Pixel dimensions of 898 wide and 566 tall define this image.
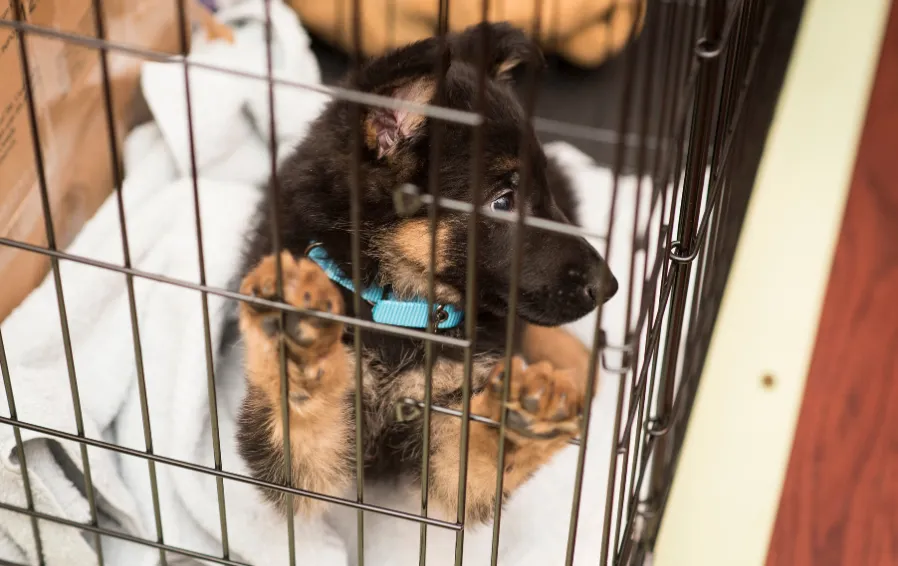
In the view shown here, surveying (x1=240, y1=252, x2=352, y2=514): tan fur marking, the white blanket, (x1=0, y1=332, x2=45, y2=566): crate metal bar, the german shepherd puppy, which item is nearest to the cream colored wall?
the white blanket

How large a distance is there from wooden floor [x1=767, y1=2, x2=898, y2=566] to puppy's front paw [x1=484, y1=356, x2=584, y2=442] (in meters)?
0.81

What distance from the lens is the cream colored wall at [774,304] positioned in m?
1.68

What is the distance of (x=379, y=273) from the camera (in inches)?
66.2

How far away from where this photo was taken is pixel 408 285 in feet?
5.58

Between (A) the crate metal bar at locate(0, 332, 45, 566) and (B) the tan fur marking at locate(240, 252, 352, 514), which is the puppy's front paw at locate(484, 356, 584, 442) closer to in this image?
(B) the tan fur marking at locate(240, 252, 352, 514)

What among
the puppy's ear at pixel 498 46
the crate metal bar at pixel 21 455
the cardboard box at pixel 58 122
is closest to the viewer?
the crate metal bar at pixel 21 455

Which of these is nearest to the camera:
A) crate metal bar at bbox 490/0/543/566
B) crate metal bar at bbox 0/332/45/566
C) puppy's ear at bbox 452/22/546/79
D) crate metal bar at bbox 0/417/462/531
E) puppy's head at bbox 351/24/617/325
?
crate metal bar at bbox 490/0/543/566

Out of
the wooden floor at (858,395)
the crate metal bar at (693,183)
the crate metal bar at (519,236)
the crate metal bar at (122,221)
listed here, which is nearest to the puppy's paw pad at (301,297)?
the crate metal bar at (122,221)

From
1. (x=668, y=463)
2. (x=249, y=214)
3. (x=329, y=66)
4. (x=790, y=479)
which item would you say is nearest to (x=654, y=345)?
(x=668, y=463)

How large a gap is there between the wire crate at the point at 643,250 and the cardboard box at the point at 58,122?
0.13 m

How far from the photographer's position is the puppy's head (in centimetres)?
155

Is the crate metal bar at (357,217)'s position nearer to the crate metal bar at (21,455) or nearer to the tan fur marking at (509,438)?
the tan fur marking at (509,438)

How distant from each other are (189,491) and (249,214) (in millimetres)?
631

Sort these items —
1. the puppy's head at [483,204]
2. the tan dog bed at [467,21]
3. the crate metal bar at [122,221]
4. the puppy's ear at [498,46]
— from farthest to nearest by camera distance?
the tan dog bed at [467,21] < the puppy's ear at [498,46] < the puppy's head at [483,204] < the crate metal bar at [122,221]
